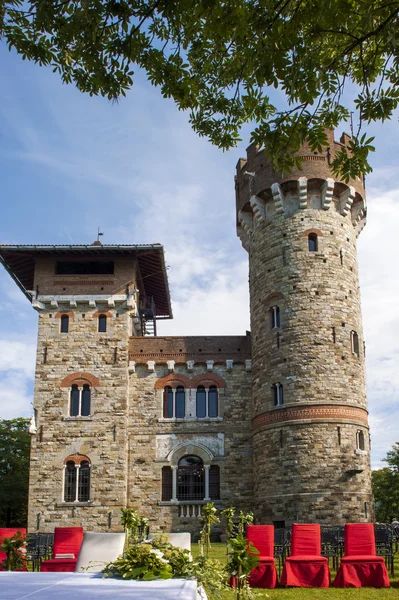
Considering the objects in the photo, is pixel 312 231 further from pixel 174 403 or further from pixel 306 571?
pixel 306 571

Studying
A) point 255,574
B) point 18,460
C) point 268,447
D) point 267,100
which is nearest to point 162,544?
point 255,574

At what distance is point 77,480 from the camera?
25.4 meters

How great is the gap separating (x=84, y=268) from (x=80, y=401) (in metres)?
6.20

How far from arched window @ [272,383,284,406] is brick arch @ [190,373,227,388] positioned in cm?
367

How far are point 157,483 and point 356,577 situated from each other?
15222mm

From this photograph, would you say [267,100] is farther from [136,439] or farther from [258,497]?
[136,439]

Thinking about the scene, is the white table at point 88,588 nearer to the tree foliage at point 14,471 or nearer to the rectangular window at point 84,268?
the rectangular window at point 84,268

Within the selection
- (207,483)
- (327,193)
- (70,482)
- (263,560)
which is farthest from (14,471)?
(263,560)

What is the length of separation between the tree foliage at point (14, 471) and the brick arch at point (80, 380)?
44.0 feet

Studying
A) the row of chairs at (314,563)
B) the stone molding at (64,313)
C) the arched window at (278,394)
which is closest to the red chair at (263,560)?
the row of chairs at (314,563)

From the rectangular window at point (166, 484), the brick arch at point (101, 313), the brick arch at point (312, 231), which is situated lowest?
the rectangular window at point (166, 484)

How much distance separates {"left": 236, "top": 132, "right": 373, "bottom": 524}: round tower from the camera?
21.8 metres

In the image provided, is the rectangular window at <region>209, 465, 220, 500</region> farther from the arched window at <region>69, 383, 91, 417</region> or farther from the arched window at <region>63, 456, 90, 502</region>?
the arched window at <region>69, 383, 91, 417</region>

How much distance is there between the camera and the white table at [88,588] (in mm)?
5547
